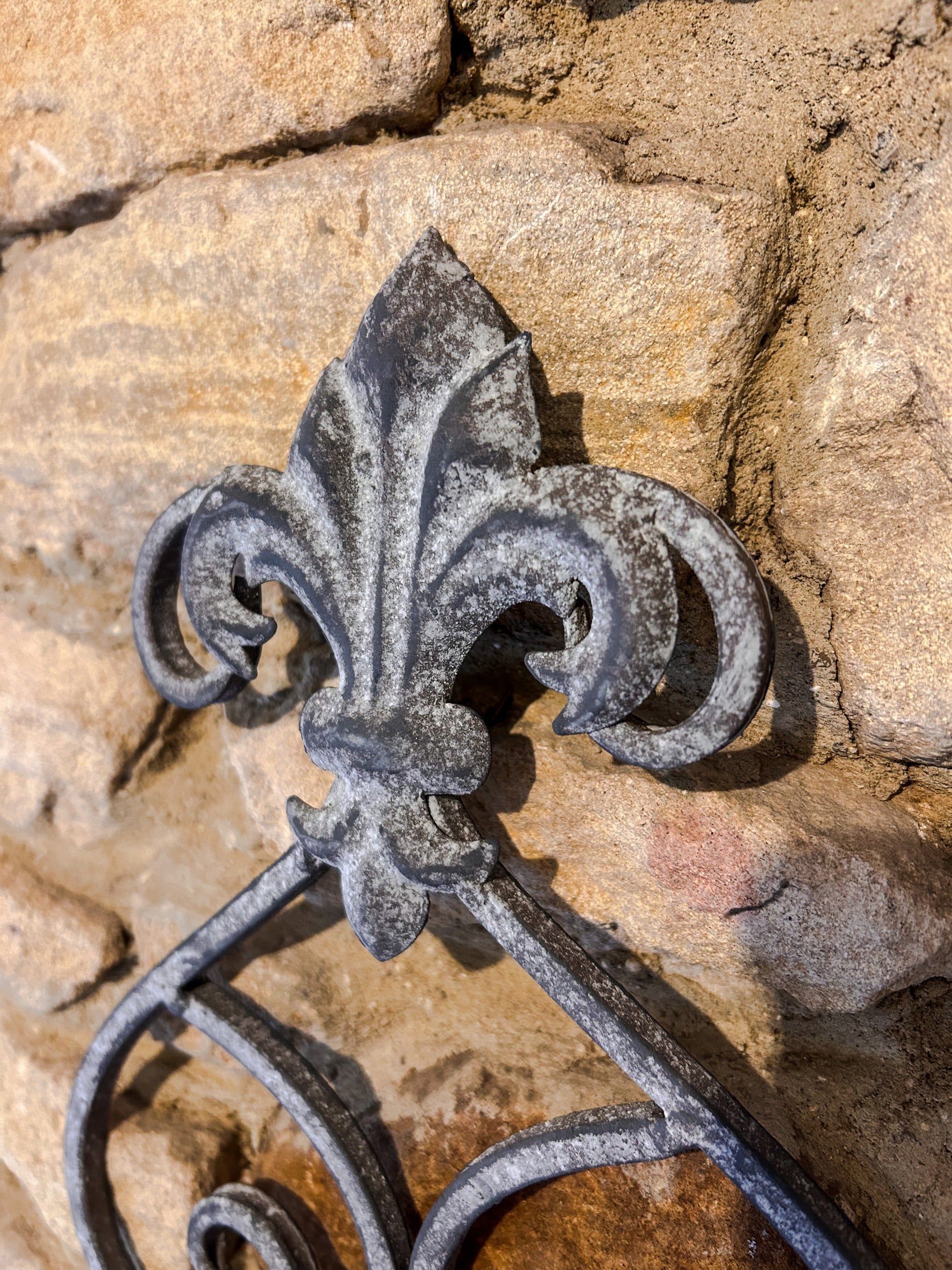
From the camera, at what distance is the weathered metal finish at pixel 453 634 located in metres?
0.52

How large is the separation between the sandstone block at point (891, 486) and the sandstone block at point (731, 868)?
8 centimetres

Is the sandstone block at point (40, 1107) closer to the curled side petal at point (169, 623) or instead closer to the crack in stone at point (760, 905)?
the curled side petal at point (169, 623)

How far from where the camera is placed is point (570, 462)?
64cm

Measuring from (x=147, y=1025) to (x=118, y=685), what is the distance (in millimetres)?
331

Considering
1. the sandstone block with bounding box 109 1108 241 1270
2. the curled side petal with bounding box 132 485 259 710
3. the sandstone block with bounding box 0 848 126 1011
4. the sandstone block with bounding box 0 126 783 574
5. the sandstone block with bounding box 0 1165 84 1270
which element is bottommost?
the sandstone block with bounding box 0 1165 84 1270

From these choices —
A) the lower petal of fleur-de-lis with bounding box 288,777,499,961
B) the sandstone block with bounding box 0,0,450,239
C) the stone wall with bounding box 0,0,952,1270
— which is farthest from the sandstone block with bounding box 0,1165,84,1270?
the sandstone block with bounding box 0,0,450,239

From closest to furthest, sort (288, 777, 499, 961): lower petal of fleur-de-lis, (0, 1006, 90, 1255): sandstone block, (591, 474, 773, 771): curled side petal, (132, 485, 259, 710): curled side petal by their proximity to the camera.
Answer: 1. (591, 474, 773, 771): curled side petal
2. (288, 777, 499, 961): lower petal of fleur-de-lis
3. (132, 485, 259, 710): curled side petal
4. (0, 1006, 90, 1255): sandstone block

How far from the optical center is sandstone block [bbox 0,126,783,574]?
0.58 metres

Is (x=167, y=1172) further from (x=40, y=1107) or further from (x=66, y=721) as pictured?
(x=66, y=721)

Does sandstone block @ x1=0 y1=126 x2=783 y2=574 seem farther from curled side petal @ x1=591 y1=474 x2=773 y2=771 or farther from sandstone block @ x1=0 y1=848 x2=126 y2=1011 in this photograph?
sandstone block @ x1=0 y1=848 x2=126 y2=1011

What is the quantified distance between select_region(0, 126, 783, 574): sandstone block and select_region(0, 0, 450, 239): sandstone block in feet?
0.10

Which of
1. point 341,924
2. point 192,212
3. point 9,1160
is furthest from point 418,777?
point 9,1160

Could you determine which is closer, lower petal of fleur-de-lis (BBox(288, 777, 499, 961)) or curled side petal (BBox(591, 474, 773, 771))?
curled side petal (BBox(591, 474, 773, 771))

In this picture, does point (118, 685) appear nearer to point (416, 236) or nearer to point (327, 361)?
point (327, 361)
